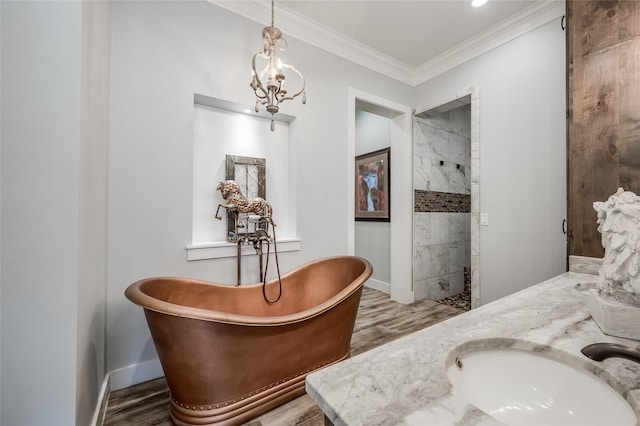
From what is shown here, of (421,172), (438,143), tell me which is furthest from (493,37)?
(421,172)

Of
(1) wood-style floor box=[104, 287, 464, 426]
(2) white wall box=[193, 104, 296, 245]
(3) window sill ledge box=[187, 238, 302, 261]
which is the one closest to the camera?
(1) wood-style floor box=[104, 287, 464, 426]

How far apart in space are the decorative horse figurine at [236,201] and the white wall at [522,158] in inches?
87.7

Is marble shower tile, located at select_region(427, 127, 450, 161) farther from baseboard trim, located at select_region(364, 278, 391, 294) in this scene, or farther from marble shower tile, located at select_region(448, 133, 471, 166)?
baseboard trim, located at select_region(364, 278, 391, 294)

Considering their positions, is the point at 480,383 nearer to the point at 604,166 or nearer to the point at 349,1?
the point at 604,166

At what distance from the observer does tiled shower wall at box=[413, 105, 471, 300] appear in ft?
10.9

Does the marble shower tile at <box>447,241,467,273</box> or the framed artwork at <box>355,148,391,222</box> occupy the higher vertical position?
the framed artwork at <box>355,148,391,222</box>

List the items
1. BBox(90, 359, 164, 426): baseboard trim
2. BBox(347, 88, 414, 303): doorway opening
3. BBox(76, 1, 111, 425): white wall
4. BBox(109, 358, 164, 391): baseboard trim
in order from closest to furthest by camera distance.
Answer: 1. BBox(76, 1, 111, 425): white wall
2. BBox(90, 359, 164, 426): baseboard trim
3. BBox(109, 358, 164, 391): baseboard trim
4. BBox(347, 88, 414, 303): doorway opening

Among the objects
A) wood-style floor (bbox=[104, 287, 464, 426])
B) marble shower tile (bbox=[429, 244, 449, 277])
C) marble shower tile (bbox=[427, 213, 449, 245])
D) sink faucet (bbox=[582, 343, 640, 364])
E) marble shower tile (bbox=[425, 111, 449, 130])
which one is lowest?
wood-style floor (bbox=[104, 287, 464, 426])

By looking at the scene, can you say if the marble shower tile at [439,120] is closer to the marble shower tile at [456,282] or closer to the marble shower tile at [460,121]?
the marble shower tile at [460,121]

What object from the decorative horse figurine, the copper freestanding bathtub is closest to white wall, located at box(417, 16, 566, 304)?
the copper freestanding bathtub

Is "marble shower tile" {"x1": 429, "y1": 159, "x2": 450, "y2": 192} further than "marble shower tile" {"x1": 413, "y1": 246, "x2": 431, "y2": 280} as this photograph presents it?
Yes

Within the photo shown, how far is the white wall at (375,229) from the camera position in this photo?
376cm

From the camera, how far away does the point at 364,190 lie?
13.3ft

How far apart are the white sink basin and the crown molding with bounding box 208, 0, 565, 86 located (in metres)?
2.70
